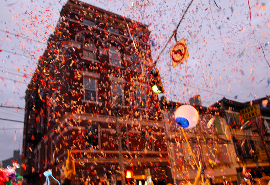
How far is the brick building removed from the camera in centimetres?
1262

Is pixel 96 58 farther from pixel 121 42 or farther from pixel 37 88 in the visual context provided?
pixel 37 88

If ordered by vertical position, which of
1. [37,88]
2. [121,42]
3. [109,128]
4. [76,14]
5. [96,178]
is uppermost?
[76,14]

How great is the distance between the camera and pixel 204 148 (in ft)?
60.5

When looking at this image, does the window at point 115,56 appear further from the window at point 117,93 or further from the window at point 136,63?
the window at point 117,93

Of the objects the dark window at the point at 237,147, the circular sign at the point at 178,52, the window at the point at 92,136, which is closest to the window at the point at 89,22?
the window at the point at 92,136

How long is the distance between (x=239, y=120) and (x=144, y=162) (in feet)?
46.8

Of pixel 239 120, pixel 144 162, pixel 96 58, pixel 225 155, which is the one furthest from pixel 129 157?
pixel 239 120

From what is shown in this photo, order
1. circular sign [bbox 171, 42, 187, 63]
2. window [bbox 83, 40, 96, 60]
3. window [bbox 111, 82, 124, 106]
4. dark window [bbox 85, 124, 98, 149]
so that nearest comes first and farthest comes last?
1. circular sign [bbox 171, 42, 187, 63]
2. dark window [bbox 85, 124, 98, 149]
3. window [bbox 111, 82, 124, 106]
4. window [bbox 83, 40, 96, 60]

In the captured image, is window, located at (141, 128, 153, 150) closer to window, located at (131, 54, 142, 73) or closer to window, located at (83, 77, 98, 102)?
window, located at (83, 77, 98, 102)

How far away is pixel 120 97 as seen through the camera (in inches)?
611

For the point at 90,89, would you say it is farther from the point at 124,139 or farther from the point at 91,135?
the point at 124,139

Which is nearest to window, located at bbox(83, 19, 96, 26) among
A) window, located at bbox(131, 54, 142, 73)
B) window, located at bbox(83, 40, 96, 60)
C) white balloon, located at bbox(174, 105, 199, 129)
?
window, located at bbox(83, 40, 96, 60)

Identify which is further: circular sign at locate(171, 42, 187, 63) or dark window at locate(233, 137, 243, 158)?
dark window at locate(233, 137, 243, 158)

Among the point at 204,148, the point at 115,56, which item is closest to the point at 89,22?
the point at 115,56
